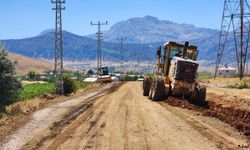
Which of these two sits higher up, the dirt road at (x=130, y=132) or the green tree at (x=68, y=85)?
the dirt road at (x=130, y=132)

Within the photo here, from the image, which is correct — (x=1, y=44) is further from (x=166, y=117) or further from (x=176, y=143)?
(x=176, y=143)

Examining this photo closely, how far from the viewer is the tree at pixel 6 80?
39.9 meters

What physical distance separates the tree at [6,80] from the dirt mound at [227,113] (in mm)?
12794

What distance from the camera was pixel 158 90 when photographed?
34.5 meters

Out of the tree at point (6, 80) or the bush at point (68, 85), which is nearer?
the tree at point (6, 80)

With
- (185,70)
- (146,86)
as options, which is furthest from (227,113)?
(146,86)

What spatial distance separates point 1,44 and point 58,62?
15.4m

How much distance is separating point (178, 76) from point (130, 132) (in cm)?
1369

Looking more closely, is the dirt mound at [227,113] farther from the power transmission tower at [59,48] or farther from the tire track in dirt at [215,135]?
the power transmission tower at [59,48]

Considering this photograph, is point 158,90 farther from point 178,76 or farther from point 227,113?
point 227,113

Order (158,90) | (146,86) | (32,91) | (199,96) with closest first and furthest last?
(199,96) < (158,90) < (146,86) < (32,91)

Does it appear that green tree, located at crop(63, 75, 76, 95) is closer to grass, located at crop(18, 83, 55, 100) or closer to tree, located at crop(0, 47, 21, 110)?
grass, located at crop(18, 83, 55, 100)

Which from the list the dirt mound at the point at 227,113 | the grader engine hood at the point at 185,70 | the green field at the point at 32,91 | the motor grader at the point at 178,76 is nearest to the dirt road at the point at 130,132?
the dirt mound at the point at 227,113

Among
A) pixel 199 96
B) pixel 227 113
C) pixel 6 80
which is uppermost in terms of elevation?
pixel 6 80
